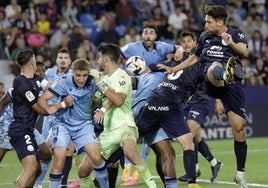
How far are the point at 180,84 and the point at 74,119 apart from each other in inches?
67.0

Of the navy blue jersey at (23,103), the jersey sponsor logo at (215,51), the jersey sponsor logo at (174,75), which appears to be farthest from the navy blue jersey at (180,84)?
the navy blue jersey at (23,103)

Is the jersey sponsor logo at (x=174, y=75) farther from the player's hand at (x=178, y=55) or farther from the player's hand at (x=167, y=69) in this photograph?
the player's hand at (x=178, y=55)

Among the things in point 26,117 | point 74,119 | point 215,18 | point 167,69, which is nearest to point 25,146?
point 26,117

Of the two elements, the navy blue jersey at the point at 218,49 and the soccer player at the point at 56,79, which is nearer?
the navy blue jersey at the point at 218,49

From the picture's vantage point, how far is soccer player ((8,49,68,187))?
11992 mm

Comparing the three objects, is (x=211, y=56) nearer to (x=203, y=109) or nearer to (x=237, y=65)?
(x=237, y=65)

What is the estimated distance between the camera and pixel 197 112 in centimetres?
1519

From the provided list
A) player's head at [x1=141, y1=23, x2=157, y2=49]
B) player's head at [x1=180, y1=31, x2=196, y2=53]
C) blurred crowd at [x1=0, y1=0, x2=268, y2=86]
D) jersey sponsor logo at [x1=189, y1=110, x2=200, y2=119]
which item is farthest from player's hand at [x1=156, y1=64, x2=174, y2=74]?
blurred crowd at [x1=0, y1=0, x2=268, y2=86]

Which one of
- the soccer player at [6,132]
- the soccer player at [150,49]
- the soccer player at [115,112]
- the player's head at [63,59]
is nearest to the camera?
the soccer player at [115,112]

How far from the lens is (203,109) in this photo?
1531 cm

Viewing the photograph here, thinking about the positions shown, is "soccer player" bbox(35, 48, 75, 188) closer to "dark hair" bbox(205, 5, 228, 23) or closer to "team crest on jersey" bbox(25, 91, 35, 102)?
"team crest on jersey" bbox(25, 91, 35, 102)

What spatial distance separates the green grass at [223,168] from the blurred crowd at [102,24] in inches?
143

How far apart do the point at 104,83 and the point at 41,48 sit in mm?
11454

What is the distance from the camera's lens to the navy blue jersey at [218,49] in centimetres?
1274
